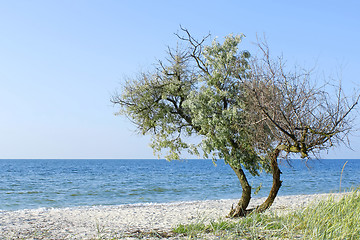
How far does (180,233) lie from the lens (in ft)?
29.6

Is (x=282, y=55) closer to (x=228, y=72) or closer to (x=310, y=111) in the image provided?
(x=310, y=111)

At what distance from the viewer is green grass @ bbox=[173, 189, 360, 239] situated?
671cm

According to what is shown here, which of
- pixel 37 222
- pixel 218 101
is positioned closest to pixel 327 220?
pixel 218 101

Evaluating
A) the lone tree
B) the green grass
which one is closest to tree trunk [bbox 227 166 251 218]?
the lone tree

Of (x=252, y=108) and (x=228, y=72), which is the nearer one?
(x=252, y=108)

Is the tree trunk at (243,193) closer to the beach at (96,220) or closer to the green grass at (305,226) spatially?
the beach at (96,220)

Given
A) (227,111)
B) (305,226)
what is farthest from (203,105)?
(305,226)

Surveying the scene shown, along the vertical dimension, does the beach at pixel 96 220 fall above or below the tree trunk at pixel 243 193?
below

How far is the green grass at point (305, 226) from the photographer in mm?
6715

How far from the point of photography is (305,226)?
24.9 ft

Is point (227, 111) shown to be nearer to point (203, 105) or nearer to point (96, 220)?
point (203, 105)

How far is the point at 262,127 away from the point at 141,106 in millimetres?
5205

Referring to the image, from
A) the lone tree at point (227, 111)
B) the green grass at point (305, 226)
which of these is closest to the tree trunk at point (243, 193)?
the lone tree at point (227, 111)

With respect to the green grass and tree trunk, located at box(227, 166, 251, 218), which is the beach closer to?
tree trunk, located at box(227, 166, 251, 218)
